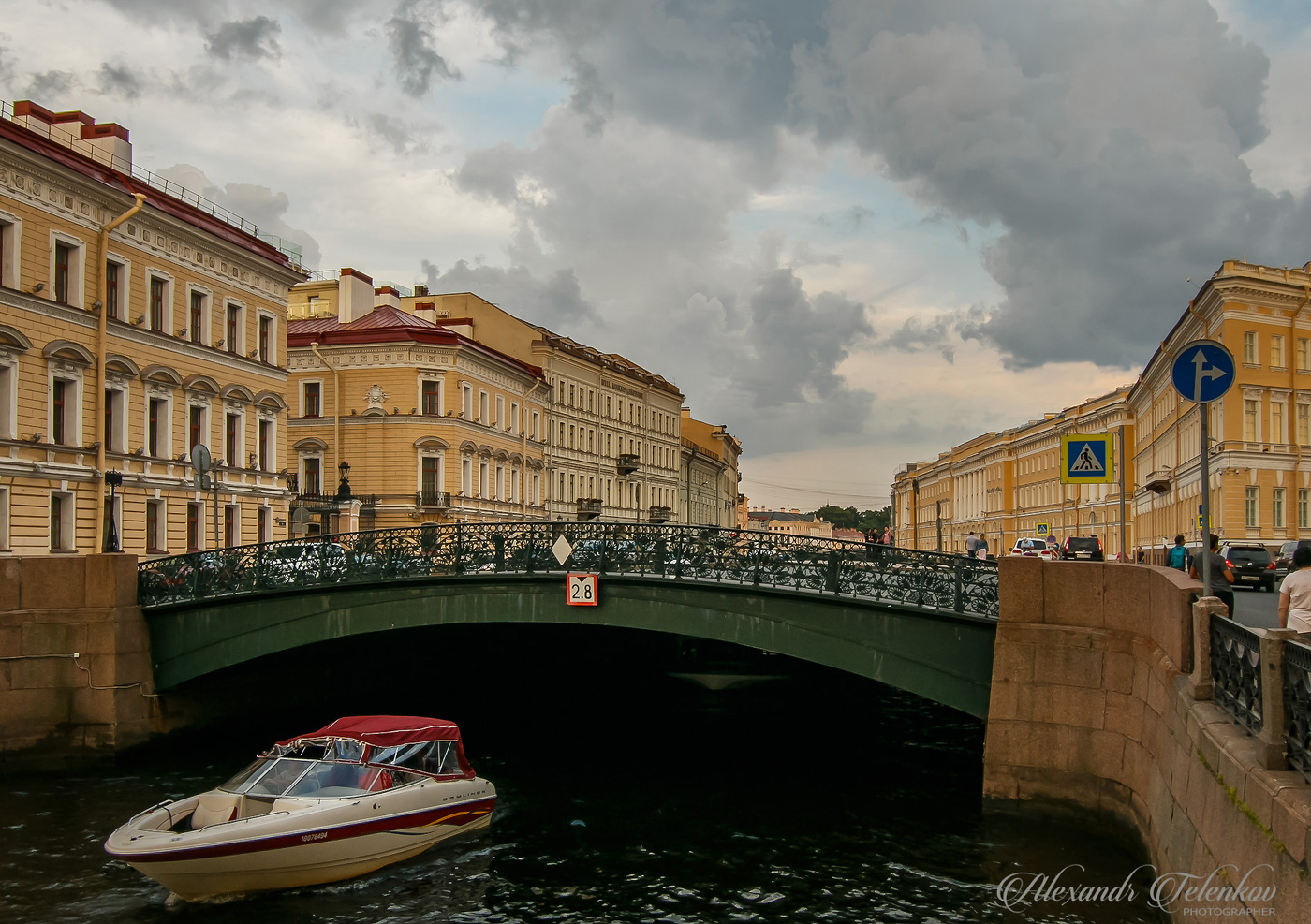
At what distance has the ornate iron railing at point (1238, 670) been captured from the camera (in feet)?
26.0

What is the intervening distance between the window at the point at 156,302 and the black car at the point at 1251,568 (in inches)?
1129

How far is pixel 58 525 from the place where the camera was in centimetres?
2762

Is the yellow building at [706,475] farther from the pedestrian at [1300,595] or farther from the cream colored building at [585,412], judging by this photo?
the pedestrian at [1300,595]

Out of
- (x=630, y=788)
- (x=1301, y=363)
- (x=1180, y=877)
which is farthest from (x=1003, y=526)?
(x=1180, y=877)

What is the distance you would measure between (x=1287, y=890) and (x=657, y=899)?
7.93 meters

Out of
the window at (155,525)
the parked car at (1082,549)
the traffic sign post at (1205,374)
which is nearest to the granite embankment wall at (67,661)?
the window at (155,525)

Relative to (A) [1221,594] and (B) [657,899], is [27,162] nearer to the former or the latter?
(B) [657,899]

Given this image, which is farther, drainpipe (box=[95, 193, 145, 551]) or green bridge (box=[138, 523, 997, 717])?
drainpipe (box=[95, 193, 145, 551])

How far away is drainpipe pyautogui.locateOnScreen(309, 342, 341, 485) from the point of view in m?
47.5

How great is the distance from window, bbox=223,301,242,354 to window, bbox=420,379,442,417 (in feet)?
40.8

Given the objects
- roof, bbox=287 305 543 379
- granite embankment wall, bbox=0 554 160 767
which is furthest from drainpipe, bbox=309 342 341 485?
granite embankment wall, bbox=0 554 160 767

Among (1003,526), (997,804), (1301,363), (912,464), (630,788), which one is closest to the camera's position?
(997,804)

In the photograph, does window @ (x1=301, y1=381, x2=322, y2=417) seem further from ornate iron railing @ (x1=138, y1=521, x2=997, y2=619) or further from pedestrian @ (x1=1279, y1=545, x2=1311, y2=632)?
pedestrian @ (x1=1279, y1=545, x2=1311, y2=632)

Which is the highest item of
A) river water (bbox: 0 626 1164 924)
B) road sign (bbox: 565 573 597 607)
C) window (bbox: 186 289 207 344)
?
window (bbox: 186 289 207 344)
